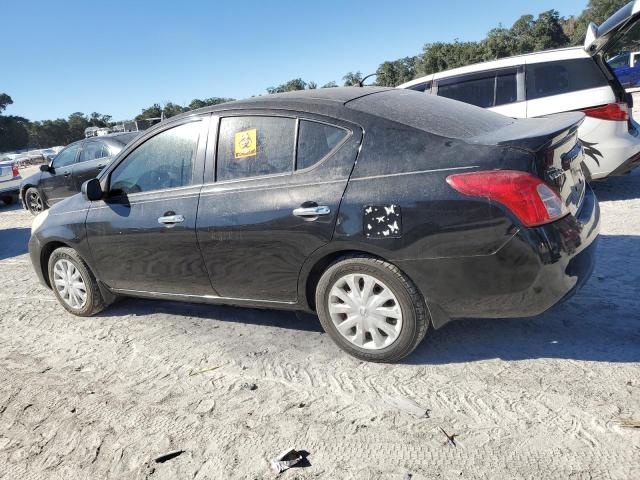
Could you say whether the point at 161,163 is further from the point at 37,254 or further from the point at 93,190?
the point at 37,254

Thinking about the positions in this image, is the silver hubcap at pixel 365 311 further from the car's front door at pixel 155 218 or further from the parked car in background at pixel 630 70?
the parked car in background at pixel 630 70

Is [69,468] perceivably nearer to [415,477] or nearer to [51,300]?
[415,477]

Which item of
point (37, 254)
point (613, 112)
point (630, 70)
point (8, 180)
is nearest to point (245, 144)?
point (37, 254)

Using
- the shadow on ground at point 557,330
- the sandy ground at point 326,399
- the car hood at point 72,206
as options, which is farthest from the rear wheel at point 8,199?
the shadow on ground at point 557,330

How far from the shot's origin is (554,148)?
2770mm

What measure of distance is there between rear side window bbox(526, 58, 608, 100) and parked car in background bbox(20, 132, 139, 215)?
7.10 metres

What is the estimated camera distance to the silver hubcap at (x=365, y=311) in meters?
3.01

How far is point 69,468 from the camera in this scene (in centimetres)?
257

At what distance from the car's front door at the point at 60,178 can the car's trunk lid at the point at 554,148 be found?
9.71 m

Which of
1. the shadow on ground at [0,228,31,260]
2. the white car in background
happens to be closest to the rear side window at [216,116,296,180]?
the white car in background

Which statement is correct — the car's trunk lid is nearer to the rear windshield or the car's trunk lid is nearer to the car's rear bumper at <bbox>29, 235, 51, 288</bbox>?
the rear windshield

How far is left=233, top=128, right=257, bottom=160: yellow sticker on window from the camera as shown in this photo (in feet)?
11.3

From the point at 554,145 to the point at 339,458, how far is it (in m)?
1.99

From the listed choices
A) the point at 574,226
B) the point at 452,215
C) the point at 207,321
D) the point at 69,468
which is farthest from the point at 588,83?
the point at 69,468
